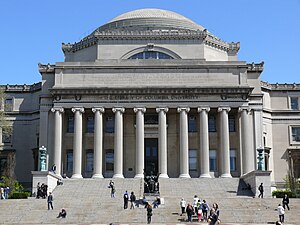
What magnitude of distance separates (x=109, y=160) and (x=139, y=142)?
17.3 ft

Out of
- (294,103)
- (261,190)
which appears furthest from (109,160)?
(294,103)

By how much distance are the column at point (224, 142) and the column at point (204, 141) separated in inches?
68.1

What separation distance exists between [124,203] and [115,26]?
1533 inches

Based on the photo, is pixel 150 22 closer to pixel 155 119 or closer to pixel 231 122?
pixel 155 119

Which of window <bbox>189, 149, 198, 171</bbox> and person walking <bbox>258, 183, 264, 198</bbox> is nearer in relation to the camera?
person walking <bbox>258, 183, 264, 198</bbox>

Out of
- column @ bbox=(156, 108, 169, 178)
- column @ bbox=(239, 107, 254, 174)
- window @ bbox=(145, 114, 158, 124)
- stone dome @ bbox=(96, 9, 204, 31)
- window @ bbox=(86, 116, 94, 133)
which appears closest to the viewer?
column @ bbox=(156, 108, 169, 178)

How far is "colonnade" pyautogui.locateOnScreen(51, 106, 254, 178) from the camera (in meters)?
66.2

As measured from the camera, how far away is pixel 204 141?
66.6m

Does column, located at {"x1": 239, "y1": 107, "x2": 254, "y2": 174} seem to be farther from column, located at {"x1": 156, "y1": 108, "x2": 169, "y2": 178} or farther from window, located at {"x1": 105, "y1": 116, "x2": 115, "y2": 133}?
→ window, located at {"x1": 105, "y1": 116, "x2": 115, "y2": 133}

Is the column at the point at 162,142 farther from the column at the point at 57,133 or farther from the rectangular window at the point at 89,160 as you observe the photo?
the column at the point at 57,133

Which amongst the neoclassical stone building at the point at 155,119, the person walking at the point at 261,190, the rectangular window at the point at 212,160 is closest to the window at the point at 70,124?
the neoclassical stone building at the point at 155,119

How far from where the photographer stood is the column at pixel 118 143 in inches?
2608

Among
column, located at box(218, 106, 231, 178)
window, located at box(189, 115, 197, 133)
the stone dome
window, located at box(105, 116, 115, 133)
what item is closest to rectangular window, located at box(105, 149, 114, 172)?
window, located at box(105, 116, 115, 133)

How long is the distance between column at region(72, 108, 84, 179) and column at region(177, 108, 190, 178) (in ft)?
38.9
